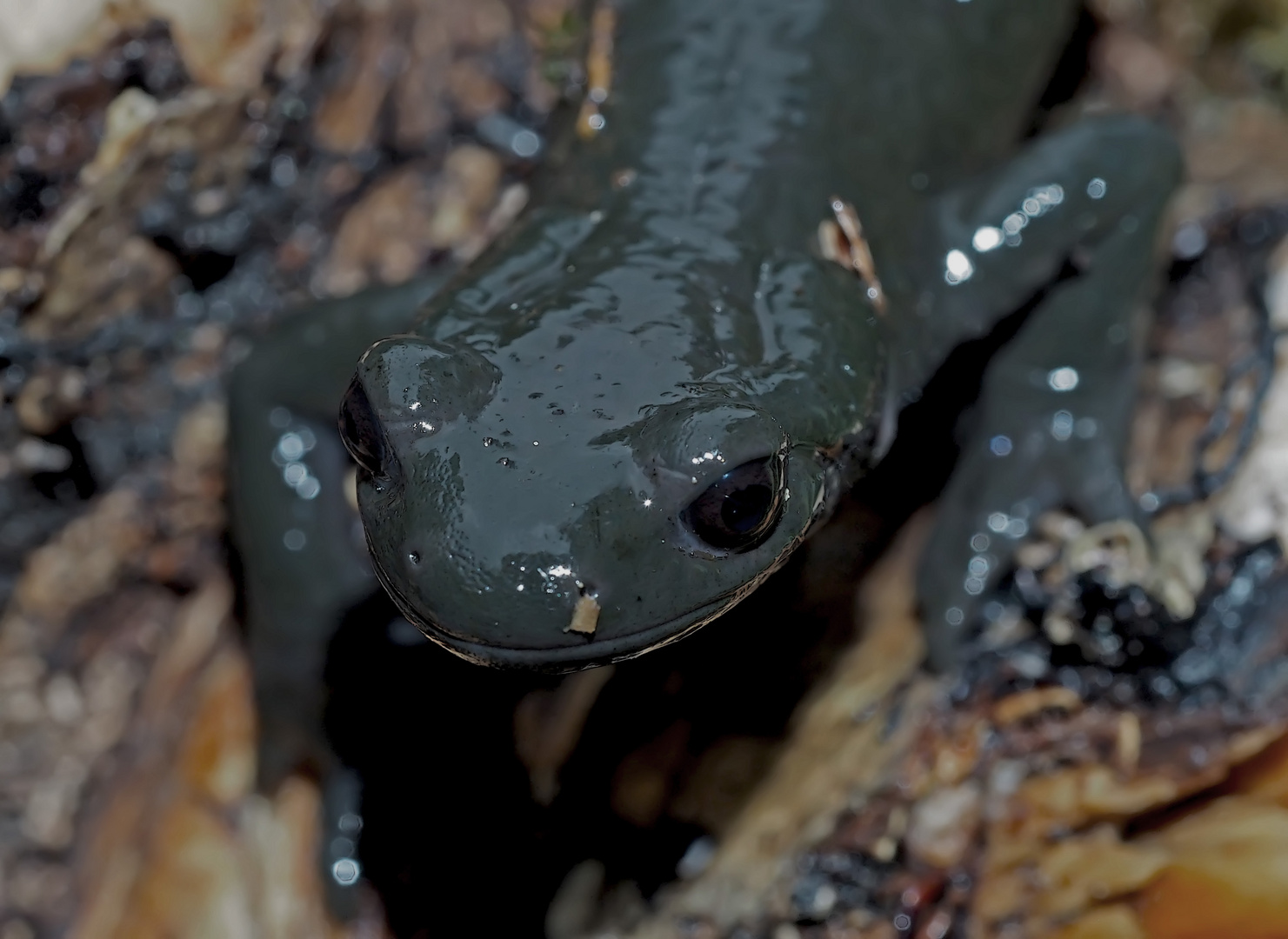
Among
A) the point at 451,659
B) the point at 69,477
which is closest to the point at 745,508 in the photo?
the point at 451,659

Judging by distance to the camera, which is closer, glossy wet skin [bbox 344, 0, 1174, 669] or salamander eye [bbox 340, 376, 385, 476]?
glossy wet skin [bbox 344, 0, 1174, 669]

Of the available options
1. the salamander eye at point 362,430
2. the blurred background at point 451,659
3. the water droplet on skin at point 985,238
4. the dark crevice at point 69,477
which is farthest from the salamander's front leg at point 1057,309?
the dark crevice at point 69,477

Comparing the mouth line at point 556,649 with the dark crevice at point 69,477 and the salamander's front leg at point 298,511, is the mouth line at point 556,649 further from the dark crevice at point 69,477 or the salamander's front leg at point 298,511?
the dark crevice at point 69,477

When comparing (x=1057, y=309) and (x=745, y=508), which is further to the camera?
(x=1057, y=309)

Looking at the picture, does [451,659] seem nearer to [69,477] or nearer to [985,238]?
[69,477]

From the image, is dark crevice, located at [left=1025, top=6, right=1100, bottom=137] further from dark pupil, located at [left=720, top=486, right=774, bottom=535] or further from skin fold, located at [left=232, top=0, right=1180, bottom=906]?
dark pupil, located at [left=720, top=486, right=774, bottom=535]

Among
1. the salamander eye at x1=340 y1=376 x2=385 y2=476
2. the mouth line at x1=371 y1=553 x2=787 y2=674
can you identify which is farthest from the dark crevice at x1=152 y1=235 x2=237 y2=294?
the mouth line at x1=371 y1=553 x2=787 y2=674

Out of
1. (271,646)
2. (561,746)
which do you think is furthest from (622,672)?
(271,646)
